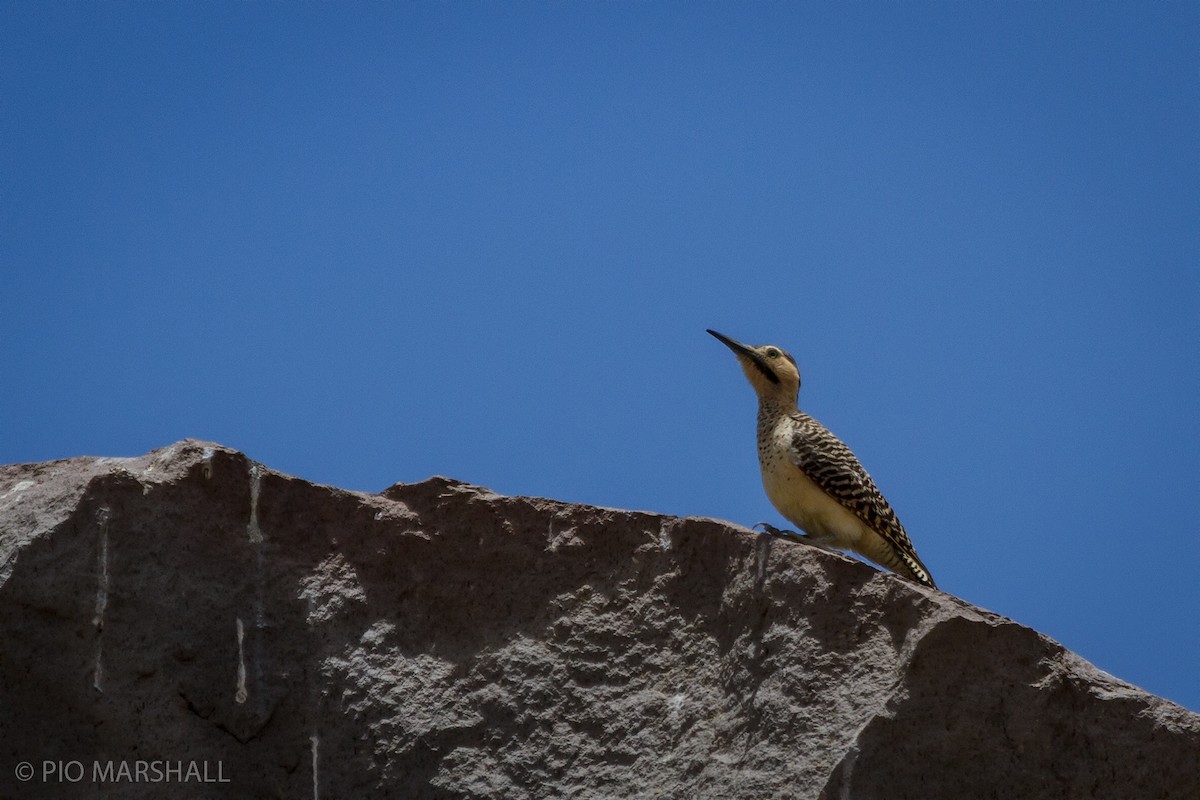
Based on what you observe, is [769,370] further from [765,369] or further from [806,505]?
[806,505]

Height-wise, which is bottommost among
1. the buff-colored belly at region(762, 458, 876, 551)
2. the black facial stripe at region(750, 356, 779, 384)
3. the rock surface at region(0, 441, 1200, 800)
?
the rock surface at region(0, 441, 1200, 800)

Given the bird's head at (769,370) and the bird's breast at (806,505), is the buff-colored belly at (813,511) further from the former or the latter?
the bird's head at (769,370)

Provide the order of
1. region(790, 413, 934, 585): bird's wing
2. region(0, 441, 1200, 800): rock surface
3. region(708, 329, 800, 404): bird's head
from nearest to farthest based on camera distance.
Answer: region(0, 441, 1200, 800): rock surface
region(790, 413, 934, 585): bird's wing
region(708, 329, 800, 404): bird's head

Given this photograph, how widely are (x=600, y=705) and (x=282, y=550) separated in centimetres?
186

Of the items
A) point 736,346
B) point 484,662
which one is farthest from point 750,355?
point 484,662

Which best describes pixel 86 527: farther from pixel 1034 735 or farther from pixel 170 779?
pixel 1034 735

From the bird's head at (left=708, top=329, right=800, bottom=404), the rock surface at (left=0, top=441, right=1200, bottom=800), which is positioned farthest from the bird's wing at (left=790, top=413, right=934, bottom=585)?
the rock surface at (left=0, top=441, right=1200, bottom=800)

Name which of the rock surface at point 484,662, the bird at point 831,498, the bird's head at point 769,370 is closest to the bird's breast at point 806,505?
the bird at point 831,498

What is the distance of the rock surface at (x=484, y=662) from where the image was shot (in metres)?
6.63

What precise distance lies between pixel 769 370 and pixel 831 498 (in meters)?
1.24

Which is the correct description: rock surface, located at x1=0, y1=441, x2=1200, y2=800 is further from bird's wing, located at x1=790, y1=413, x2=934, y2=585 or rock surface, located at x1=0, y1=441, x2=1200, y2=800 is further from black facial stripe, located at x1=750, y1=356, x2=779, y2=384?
black facial stripe, located at x1=750, y1=356, x2=779, y2=384

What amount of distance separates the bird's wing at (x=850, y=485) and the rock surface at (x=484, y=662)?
1544mm

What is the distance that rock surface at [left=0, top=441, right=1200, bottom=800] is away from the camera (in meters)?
6.63

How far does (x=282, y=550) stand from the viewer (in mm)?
7383
